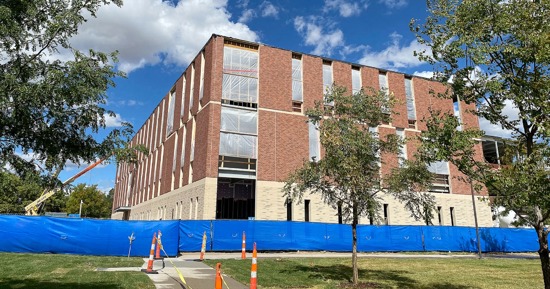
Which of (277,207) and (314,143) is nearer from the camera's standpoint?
(277,207)

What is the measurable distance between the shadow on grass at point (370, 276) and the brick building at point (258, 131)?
42.5 ft

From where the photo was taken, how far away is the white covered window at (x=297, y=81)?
111 ft

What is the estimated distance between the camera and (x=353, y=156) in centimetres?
1233

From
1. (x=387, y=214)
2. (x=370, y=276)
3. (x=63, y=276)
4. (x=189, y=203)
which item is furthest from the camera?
(x=387, y=214)

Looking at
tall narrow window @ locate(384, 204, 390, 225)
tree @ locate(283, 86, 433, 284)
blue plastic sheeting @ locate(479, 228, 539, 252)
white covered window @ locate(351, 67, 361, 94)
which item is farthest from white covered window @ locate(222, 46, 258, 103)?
blue plastic sheeting @ locate(479, 228, 539, 252)

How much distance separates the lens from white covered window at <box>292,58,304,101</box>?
111ft

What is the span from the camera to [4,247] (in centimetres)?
1786

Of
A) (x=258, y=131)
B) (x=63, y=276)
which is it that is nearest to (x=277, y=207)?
(x=258, y=131)

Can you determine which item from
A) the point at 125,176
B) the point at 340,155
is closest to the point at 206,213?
the point at 340,155

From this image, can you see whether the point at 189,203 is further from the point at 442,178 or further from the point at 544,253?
the point at 544,253

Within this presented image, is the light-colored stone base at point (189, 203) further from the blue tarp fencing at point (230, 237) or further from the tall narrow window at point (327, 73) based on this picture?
the tall narrow window at point (327, 73)

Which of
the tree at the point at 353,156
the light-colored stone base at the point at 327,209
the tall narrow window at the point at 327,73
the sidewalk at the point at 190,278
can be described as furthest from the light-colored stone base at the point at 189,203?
the tree at the point at 353,156

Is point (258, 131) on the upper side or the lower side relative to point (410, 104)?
lower

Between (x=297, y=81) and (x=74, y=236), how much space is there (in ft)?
73.1
